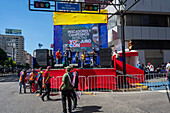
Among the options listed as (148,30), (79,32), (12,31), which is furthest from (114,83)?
(12,31)

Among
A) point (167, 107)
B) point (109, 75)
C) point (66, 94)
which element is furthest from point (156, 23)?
point (66, 94)

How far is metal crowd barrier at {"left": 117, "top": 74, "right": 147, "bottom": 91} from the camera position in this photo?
1095 cm

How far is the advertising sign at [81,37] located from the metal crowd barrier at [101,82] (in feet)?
25.5

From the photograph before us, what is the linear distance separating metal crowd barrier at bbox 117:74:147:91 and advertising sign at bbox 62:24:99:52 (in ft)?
23.7

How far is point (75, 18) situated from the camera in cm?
1847

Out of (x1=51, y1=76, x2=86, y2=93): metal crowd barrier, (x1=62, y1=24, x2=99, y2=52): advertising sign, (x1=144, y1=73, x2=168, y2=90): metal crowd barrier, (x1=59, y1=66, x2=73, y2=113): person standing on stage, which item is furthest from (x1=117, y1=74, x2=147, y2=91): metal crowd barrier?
(x1=62, y1=24, x2=99, y2=52): advertising sign

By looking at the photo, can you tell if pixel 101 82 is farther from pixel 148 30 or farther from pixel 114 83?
pixel 148 30

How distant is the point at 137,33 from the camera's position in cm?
2298

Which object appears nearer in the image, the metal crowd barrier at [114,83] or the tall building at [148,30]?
the metal crowd barrier at [114,83]

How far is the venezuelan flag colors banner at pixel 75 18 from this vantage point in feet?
59.8

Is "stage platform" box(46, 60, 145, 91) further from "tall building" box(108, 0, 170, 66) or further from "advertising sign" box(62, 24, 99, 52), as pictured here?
"tall building" box(108, 0, 170, 66)

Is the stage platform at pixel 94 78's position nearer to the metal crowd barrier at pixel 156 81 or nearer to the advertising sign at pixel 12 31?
the metal crowd barrier at pixel 156 81

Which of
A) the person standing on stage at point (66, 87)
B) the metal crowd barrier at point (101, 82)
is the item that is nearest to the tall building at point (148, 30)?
the metal crowd barrier at point (101, 82)

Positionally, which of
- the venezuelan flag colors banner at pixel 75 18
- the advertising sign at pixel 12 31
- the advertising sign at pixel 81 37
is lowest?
the advertising sign at pixel 81 37
